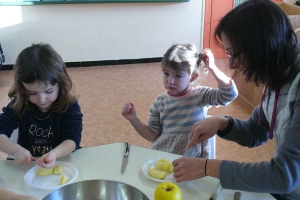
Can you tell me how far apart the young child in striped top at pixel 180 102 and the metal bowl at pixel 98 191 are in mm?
483

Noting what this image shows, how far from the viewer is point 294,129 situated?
84 centimetres

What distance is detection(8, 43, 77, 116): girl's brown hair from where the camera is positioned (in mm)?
1198

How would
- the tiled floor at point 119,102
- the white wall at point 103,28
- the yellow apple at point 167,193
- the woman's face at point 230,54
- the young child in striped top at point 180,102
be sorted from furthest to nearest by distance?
the white wall at point 103,28, the tiled floor at point 119,102, the young child in striped top at point 180,102, the woman's face at point 230,54, the yellow apple at point 167,193

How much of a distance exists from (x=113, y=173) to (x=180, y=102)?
57 cm

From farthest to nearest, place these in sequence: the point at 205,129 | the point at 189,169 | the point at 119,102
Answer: the point at 119,102 → the point at 205,129 → the point at 189,169

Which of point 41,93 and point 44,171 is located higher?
point 41,93

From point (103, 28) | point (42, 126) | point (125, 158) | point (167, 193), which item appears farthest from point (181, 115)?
point (103, 28)

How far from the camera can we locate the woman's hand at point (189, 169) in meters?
0.91

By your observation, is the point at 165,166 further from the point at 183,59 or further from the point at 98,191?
the point at 183,59

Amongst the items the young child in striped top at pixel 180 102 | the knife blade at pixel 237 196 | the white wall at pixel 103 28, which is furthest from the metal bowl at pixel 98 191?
the white wall at pixel 103 28

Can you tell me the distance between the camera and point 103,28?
164 inches

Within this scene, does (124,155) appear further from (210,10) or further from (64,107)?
(210,10)

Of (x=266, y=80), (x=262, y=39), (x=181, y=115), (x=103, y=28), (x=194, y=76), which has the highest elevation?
(x=262, y=39)

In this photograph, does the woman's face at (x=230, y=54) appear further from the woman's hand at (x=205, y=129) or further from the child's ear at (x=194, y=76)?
the child's ear at (x=194, y=76)
